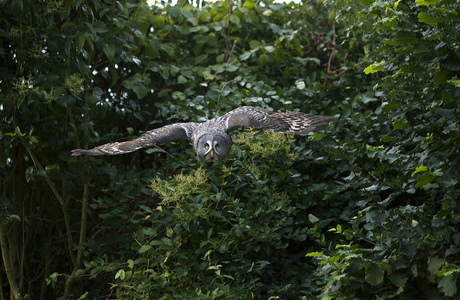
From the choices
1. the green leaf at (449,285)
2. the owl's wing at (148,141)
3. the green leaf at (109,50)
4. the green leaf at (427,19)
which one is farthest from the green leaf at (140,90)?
the green leaf at (449,285)

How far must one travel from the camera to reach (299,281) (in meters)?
4.19

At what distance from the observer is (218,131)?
167 inches

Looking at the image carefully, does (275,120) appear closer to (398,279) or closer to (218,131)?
(218,131)

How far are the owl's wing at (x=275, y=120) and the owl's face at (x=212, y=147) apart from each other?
7.1 inches

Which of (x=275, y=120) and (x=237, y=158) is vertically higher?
(x=275, y=120)

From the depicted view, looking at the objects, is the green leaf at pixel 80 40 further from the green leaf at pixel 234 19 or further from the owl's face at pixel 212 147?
the green leaf at pixel 234 19

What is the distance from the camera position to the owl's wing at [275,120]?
4051mm

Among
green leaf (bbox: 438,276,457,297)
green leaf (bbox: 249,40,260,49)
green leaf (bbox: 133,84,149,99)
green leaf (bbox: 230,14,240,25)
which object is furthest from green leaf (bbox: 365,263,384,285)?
green leaf (bbox: 230,14,240,25)

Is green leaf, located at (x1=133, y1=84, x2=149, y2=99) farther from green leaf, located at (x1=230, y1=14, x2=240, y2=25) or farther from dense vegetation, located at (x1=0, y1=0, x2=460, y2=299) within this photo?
green leaf, located at (x1=230, y1=14, x2=240, y2=25)

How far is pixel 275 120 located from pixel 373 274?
4.61 feet

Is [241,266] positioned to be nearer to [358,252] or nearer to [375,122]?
[358,252]

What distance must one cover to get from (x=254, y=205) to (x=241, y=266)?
55 cm

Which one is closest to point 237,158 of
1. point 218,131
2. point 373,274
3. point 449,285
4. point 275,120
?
point 218,131

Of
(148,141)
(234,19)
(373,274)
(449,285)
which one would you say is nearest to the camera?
(449,285)
